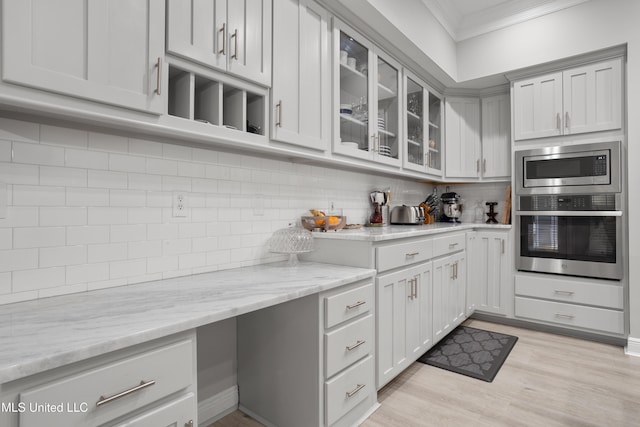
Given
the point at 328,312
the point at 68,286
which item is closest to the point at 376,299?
the point at 328,312

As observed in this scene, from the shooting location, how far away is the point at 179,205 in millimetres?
1670

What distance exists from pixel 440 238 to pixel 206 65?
2.03 m

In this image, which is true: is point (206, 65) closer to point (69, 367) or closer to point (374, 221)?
point (69, 367)

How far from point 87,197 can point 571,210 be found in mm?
3509

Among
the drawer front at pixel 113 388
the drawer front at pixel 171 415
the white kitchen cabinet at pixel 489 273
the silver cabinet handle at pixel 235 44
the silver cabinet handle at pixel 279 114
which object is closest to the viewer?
the drawer front at pixel 113 388

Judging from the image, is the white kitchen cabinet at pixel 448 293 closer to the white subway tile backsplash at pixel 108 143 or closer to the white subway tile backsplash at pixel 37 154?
the white subway tile backsplash at pixel 108 143

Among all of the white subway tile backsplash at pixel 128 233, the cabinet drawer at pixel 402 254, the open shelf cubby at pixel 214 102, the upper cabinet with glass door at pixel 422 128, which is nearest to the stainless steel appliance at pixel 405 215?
the upper cabinet with glass door at pixel 422 128

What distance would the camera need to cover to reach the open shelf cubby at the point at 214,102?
4.80 feet

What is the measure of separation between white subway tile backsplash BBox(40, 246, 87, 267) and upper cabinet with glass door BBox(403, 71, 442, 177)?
2.34 meters

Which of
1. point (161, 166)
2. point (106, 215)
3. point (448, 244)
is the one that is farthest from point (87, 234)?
point (448, 244)

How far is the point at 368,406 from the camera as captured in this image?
1.89m

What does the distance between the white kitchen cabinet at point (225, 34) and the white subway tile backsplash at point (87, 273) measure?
910 mm

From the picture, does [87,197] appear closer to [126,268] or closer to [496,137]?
[126,268]

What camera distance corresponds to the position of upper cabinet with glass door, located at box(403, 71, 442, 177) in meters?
3.00
